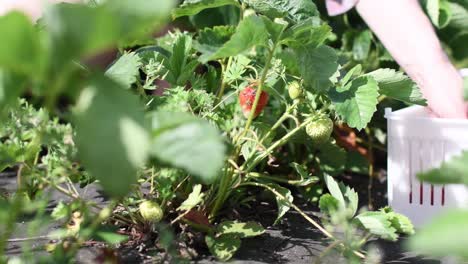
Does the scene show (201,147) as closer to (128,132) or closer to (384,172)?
(128,132)

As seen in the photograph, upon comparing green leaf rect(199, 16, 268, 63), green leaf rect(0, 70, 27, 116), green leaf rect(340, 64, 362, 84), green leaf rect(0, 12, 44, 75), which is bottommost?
green leaf rect(340, 64, 362, 84)

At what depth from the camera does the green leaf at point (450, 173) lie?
0.59 meters

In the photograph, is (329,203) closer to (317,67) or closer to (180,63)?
(317,67)

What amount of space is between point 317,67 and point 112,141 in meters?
0.68

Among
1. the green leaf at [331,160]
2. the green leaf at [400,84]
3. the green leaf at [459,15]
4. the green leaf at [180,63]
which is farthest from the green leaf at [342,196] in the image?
the green leaf at [459,15]

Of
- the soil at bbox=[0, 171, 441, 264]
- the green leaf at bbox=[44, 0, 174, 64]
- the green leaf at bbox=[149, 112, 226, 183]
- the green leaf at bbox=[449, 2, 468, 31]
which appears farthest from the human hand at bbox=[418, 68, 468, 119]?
the green leaf at bbox=[44, 0, 174, 64]

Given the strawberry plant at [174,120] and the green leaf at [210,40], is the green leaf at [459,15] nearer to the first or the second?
the strawberry plant at [174,120]

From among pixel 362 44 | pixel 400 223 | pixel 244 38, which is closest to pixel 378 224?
pixel 400 223

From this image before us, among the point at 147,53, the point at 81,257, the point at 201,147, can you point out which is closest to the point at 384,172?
the point at 147,53

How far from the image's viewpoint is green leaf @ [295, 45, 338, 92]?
118 cm

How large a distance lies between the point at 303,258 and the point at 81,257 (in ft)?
1.19

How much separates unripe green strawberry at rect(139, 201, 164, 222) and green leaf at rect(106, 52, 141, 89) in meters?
0.22

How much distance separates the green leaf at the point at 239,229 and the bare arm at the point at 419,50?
18.0 inches

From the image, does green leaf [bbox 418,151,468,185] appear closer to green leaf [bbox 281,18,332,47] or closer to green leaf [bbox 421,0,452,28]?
green leaf [bbox 281,18,332,47]
